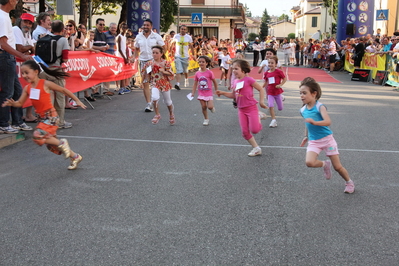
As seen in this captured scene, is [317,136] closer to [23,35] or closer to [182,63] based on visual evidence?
[23,35]

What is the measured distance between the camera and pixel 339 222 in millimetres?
4148

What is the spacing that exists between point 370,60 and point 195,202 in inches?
722

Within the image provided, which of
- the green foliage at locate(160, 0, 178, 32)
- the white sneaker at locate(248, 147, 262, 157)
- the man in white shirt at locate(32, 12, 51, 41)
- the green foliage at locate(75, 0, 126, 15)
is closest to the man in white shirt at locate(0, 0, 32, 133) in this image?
the man in white shirt at locate(32, 12, 51, 41)

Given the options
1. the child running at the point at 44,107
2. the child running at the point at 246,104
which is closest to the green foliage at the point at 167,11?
the child running at the point at 246,104

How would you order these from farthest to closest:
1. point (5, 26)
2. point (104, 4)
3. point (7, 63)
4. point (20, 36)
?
point (104, 4)
point (20, 36)
point (7, 63)
point (5, 26)

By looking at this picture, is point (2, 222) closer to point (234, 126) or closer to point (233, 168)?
point (233, 168)

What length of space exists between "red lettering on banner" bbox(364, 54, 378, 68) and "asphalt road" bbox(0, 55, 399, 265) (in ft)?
41.2

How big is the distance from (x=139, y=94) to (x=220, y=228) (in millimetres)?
10712

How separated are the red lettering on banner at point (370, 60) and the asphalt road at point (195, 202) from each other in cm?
1255

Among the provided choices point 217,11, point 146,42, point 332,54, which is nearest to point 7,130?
point 146,42

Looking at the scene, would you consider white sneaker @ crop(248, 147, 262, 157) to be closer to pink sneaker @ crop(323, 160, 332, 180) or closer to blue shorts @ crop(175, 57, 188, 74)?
pink sneaker @ crop(323, 160, 332, 180)

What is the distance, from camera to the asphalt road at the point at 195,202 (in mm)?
3529

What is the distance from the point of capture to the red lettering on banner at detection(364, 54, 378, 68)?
65.6 ft

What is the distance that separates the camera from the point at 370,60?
20.8 metres
